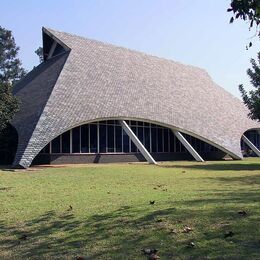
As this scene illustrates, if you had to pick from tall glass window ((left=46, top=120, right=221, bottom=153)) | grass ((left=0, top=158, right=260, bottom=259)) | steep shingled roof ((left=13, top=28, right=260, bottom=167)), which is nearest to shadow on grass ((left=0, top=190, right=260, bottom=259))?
grass ((left=0, top=158, right=260, bottom=259))

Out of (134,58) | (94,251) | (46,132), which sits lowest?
(94,251)

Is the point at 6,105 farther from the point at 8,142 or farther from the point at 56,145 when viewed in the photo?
the point at 56,145

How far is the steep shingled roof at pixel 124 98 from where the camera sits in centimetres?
3159

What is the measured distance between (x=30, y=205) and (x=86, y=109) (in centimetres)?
2292

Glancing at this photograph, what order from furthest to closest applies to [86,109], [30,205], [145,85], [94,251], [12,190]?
[145,85]
[86,109]
[12,190]
[30,205]
[94,251]

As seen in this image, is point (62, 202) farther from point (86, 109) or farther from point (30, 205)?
point (86, 109)

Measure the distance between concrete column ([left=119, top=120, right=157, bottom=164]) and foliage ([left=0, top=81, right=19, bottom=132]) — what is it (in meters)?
8.35

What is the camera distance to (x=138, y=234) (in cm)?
700

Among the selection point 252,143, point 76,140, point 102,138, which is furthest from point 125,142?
point 252,143

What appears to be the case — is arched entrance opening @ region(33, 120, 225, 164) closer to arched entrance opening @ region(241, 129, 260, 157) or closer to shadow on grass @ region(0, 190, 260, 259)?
arched entrance opening @ region(241, 129, 260, 157)

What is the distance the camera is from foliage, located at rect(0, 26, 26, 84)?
3155 inches

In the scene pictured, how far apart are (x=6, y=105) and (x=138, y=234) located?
2452 cm

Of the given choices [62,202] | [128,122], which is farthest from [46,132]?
[62,202]

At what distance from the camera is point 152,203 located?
9.70 metres
